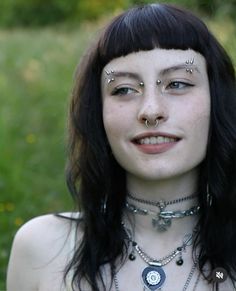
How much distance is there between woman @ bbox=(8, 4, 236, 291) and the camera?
1921 millimetres

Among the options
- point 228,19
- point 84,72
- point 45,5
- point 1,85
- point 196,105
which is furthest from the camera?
point 45,5

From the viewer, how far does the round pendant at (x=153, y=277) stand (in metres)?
1.96

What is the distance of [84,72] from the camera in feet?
6.81

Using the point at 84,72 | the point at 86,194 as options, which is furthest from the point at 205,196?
the point at 84,72

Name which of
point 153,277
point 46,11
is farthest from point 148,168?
point 46,11

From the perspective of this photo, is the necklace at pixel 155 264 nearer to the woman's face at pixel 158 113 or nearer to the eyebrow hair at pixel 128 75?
the woman's face at pixel 158 113

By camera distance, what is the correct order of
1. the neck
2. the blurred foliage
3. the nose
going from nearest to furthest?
the nose < the neck < the blurred foliage

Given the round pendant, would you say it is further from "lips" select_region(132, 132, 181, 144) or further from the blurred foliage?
the blurred foliage

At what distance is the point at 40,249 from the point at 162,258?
337 mm

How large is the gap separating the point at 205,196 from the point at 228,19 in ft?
4.58

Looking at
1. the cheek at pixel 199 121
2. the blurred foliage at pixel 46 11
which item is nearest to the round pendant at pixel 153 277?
the cheek at pixel 199 121

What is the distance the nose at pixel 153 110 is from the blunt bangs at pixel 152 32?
0.12 metres

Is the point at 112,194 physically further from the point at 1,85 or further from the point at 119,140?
the point at 1,85

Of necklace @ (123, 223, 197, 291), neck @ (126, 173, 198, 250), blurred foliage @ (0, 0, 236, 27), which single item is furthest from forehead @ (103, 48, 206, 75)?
blurred foliage @ (0, 0, 236, 27)
